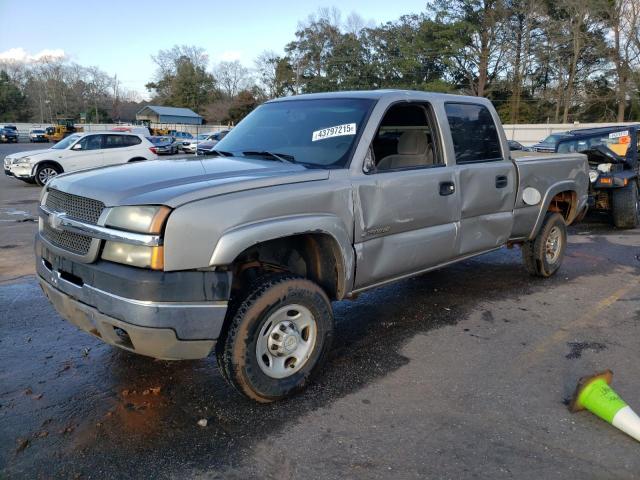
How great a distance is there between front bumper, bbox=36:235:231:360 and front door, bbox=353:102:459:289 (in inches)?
46.4

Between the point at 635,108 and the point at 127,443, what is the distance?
50324mm

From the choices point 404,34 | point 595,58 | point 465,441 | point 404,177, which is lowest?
point 465,441

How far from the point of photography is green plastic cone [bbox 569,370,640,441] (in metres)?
2.97

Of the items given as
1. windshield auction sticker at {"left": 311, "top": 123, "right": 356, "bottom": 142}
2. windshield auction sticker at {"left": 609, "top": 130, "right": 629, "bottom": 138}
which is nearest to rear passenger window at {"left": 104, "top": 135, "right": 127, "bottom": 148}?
windshield auction sticker at {"left": 609, "top": 130, "right": 629, "bottom": 138}

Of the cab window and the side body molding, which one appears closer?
the side body molding

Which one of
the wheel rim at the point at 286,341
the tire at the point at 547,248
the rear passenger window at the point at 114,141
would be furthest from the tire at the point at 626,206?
the rear passenger window at the point at 114,141

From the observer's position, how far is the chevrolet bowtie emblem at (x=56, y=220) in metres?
3.19

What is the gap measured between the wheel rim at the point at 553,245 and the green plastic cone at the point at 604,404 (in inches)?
119

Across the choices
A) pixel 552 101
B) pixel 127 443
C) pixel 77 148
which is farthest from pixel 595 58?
pixel 127 443

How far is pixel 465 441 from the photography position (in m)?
2.94

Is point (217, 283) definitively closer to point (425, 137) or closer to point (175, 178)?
point (175, 178)

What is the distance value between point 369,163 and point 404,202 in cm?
42

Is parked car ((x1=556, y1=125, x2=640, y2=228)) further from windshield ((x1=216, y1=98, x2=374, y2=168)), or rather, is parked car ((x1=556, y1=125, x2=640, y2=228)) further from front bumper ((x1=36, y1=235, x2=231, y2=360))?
front bumper ((x1=36, y1=235, x2=231, y2=360))

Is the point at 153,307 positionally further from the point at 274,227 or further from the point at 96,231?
the point at 274,227
